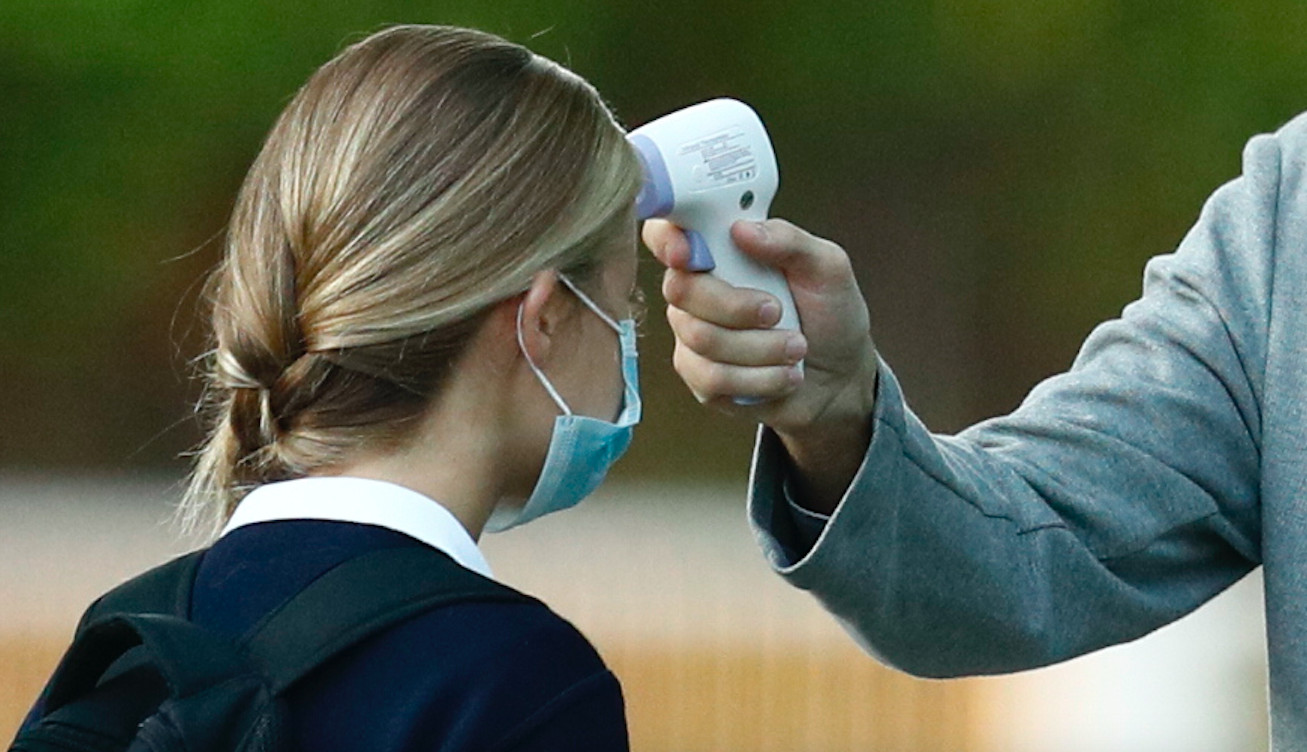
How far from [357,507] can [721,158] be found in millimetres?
455

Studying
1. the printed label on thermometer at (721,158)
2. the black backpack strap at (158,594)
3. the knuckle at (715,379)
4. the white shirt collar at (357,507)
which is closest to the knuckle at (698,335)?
the knuckle at (715,379)

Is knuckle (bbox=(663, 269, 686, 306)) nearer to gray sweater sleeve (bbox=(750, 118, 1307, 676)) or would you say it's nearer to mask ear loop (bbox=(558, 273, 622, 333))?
mask ear loop (bbox=(558, 273, 622, 333))

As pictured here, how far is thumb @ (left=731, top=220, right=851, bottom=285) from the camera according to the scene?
1769 millimetres

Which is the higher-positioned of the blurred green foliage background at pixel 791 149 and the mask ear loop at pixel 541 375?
the mask ear loop at pixel 541 375

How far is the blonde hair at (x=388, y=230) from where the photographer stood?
1666 mm

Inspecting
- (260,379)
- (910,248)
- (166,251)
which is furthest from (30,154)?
(260,379)

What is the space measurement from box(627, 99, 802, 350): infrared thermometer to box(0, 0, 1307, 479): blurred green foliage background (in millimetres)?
3679

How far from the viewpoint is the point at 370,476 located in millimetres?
1663

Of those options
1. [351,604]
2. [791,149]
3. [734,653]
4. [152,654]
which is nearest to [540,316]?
[351,604]

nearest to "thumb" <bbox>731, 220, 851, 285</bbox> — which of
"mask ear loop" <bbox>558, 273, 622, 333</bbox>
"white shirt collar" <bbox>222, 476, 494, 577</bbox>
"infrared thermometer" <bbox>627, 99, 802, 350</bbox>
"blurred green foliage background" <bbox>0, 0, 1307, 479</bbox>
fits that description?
"infrared thermometer" <bbox>627, 99, 802, 350</bbox>

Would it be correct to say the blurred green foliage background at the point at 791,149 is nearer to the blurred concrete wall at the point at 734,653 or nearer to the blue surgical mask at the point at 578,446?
the blurred concrete wall at the point at 734,653

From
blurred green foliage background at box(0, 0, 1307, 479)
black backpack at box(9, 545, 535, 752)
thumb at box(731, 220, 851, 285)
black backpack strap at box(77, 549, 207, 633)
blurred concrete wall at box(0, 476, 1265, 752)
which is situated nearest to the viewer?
black backpack at box(9, 545, 535, 752)

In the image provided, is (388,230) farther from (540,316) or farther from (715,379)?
(715,379)

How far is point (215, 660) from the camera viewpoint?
57.4 inches
